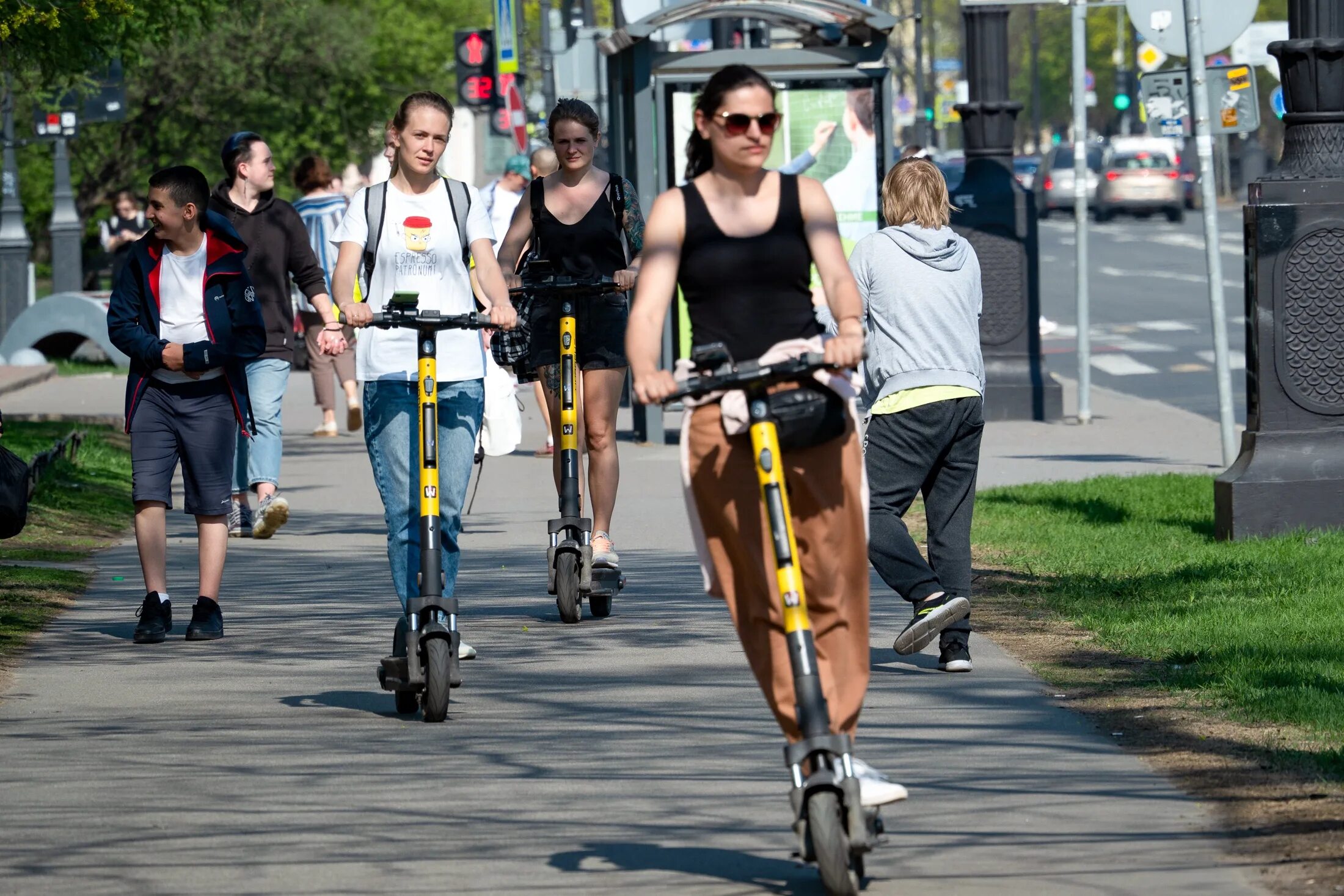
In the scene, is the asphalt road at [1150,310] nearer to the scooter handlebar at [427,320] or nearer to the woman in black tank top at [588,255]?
the woman in black tank top at [588,255]

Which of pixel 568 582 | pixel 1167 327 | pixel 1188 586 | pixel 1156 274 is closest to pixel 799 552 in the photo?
pixel 568 582

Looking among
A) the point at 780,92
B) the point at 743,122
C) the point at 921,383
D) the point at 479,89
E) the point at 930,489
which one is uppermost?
the point at 479,89

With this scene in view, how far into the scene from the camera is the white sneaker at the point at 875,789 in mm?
5027

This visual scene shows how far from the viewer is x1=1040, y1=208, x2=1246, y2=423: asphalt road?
21.4 metres

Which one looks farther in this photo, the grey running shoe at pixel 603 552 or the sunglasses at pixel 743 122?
the grey running shoe at pixel 603 552

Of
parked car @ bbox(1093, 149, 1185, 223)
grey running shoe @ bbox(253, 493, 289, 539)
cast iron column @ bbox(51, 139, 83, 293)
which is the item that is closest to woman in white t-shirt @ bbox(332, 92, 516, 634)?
grey running shoe @ bbox(253, 493, 289, 539)

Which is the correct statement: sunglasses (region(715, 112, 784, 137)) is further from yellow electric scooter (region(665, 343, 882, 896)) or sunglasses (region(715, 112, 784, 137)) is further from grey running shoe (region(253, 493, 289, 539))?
grey running shoe (region(253, 493, 289, 539))

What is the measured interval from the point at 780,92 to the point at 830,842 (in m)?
11.7

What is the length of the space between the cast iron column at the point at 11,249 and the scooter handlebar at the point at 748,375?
74.6 feet

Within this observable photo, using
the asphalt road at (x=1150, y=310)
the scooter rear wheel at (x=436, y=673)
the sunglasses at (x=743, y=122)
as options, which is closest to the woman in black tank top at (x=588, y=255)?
the scooter rear wheel at (x=436, y=673)

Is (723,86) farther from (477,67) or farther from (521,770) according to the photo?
(477,67)

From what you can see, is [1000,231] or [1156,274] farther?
[1156,274]

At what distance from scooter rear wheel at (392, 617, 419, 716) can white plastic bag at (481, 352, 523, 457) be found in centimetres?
576

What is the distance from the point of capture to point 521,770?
6324 mm
